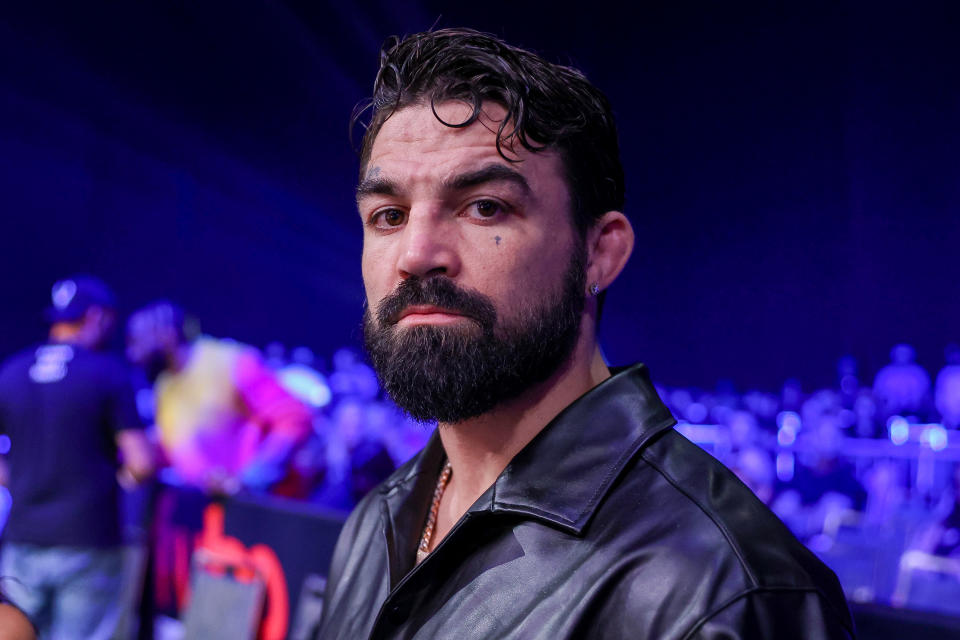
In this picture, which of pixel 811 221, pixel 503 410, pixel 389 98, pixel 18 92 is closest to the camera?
pixel 503 410

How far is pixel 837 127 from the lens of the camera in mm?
4461

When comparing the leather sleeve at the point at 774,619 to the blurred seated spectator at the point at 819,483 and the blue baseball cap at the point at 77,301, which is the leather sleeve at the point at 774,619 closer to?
the blue baseball cap at the point at 77,301

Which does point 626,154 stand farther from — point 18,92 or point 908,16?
point 18,92

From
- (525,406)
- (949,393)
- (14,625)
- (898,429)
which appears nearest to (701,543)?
(525,406)

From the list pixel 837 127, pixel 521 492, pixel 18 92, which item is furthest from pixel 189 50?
pixel 521 492

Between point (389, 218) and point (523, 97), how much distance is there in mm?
282

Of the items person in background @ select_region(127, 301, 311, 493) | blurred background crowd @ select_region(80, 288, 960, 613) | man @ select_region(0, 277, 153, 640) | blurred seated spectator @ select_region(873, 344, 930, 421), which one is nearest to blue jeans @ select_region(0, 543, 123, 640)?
man @ select_region(0, 277, 153, 640)

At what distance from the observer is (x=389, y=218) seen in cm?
117

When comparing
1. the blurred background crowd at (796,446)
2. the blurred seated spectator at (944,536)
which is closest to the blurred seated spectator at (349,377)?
the blurred background crowd at (796,446)

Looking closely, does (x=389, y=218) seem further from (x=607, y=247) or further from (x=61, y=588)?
(x=61, y=588)

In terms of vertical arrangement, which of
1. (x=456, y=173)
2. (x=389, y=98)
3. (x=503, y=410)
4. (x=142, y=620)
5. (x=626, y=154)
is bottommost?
(x=142, y=620)

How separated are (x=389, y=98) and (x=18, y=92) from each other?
6766 mm

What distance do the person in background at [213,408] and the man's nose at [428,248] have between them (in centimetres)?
316

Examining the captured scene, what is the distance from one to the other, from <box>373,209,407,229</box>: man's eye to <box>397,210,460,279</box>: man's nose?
83mm
